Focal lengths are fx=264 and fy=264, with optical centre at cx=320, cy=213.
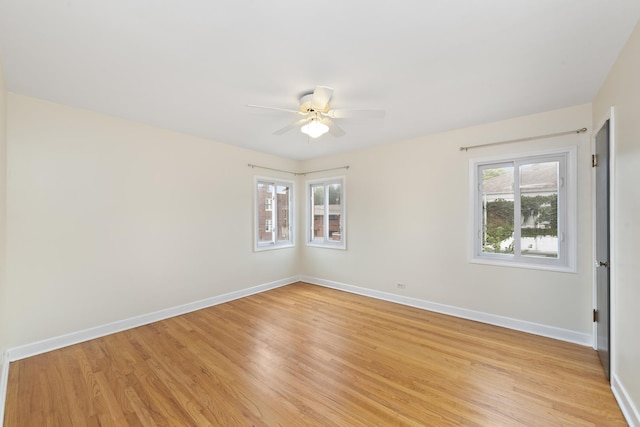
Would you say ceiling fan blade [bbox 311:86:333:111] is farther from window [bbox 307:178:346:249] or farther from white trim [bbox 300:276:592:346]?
white trim [bbox 300:276:592:346]

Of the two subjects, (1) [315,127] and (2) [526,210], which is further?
(2) [526,210]

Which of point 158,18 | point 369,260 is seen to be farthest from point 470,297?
point 158,18

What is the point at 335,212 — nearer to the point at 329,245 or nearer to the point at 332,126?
the point at 329,245

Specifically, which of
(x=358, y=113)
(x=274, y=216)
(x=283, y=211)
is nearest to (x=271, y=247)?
(x=274, y=216)

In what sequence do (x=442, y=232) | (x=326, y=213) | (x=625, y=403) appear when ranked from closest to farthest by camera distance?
1. (x=625, y=403)
2. (x=442, y=232)
3. (x=326, y=213)

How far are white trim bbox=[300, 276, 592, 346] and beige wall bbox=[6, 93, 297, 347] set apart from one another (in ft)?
7.42

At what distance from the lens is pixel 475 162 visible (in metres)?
3.39

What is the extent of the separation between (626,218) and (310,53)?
8.11 ft

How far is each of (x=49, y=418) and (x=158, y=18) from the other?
267cm

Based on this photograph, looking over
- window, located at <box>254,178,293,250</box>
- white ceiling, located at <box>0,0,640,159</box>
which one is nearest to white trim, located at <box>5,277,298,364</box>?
window, located at <box>254,178,293,250</box>

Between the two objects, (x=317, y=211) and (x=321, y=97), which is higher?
(x=321, y=97)

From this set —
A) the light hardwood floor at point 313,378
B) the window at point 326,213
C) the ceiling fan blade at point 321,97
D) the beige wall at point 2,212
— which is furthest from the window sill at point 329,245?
the beige wall at point 2,212

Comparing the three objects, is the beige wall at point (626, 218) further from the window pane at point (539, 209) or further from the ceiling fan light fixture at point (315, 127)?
the ceiling fan light fixture at point (315, 127)

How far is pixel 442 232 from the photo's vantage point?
12.0 feet
